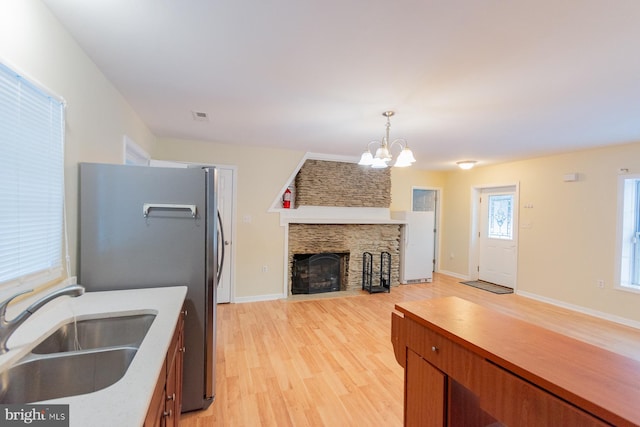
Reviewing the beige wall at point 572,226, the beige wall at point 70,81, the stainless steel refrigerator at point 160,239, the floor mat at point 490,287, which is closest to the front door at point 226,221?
the beige wall at point 70,81

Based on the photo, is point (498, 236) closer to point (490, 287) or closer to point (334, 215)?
point (490, 287)

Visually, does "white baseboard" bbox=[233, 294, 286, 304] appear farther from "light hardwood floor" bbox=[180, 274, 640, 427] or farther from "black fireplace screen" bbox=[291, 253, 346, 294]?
"black fireplace screen" bbox=[291, 253, 346, 294]

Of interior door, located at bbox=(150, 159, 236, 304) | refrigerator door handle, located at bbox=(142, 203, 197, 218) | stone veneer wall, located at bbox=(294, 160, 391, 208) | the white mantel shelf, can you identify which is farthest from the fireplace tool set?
refrigerator door handle, located at bbox=(142, 203, 197, 218)

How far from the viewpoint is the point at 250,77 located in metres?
2.05

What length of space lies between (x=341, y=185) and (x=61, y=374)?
4.39 m

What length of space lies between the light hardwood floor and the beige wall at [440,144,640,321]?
0.36 m

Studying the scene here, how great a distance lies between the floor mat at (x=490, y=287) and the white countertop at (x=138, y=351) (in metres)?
5.32

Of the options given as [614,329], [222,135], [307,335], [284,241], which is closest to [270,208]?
[284,241]

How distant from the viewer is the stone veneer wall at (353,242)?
468 cm

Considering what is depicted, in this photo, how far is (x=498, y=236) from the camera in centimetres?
544

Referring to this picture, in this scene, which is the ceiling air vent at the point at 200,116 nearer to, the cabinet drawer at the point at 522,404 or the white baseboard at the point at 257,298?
the white baseboard at the point at 257,298

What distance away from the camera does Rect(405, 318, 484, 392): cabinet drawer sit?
1.16 metres

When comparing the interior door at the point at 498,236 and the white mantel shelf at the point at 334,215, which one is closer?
the white mantel shelf at the point at 334,215

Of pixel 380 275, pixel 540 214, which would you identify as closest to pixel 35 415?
pixel 380 275
